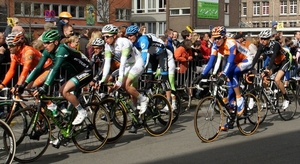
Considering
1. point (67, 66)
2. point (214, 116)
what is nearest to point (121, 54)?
point (67, 66)

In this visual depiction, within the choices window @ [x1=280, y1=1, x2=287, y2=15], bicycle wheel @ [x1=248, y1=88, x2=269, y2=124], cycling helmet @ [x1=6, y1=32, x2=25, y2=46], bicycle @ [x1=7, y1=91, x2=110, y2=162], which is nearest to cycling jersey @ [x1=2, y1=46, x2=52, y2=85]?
cycling helmet @ [x1=6, y1=32, x2=25, y2=46]

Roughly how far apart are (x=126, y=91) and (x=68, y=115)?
65.1 inches

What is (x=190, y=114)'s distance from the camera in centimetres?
1333

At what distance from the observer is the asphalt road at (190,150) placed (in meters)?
8.24

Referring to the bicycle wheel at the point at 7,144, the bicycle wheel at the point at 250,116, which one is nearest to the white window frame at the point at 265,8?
the bicycle wheel at the point at 250,116

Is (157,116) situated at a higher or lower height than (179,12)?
lower

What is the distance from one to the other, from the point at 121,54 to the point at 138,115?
1.19 m

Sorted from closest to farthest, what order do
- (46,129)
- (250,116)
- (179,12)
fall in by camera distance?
(46,129) < (250,116) < (179,12)

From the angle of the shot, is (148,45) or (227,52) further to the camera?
(148,45)

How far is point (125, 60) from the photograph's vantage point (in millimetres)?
9562

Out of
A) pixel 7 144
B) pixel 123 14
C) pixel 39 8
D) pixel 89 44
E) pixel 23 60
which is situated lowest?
pixel 7 144

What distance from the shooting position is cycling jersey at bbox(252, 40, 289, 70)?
1216 centimetres

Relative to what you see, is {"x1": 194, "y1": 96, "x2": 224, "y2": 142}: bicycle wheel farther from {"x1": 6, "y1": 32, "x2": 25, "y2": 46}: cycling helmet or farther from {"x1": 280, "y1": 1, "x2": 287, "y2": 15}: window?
{"x1": 280, "y1": 1, "x2": 287, "y2": 15}: window

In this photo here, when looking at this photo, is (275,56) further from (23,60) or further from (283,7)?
(283,7)
